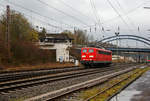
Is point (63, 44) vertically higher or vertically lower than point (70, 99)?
higher

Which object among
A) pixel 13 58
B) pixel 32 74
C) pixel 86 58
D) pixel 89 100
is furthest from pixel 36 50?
pixel 89 100

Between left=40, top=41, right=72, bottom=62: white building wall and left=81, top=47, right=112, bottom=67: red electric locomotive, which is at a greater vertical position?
left=40, top=41, right=72, bottom=62: white building wall

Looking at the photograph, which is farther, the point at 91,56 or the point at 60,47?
the point at 60,47

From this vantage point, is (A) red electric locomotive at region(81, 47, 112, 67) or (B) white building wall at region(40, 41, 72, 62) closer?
(A) red electric locomotive at region(81, 47, 112, 67)

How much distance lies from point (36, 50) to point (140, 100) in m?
34.0

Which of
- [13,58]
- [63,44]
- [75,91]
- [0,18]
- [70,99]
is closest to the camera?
[70,99]

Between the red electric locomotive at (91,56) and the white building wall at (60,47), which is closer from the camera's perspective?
the red electric locomotive at (91,56)

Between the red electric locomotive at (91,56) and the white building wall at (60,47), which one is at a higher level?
the white building wall at (60,47)

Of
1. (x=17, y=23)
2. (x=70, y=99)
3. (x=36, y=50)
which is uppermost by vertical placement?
(x=17, y=23)

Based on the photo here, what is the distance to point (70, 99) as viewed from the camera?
35.9 ft

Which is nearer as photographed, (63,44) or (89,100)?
(89,100)

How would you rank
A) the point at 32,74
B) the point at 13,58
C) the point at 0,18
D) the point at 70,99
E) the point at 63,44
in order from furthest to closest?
the point at 63,44
the point at 0,18
the point at 13,58
the point at 32,74
the point at 70,99

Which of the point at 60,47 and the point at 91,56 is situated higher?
the point at 60,47

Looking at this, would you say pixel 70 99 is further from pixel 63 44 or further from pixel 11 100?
pixel 63 44
